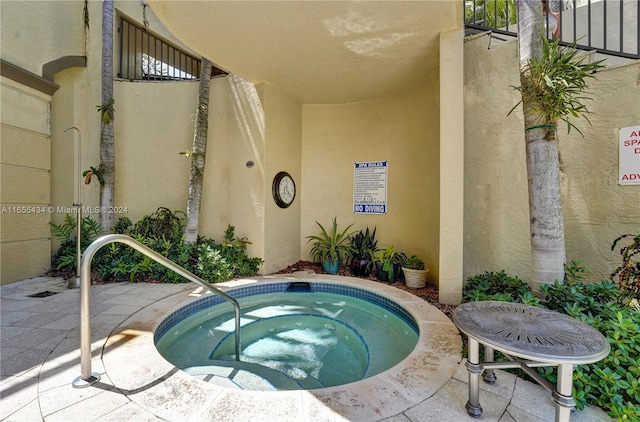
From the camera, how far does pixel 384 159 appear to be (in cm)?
530

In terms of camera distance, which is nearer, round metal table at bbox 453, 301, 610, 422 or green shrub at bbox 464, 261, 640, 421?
round metal table at bbox 453, 301, 610, 422

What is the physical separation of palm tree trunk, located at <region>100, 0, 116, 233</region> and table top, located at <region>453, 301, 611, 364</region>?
576 cm

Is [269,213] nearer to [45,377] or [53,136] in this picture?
[45,377]

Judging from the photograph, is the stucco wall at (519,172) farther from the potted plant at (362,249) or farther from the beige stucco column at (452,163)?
the potted plant at (362,249)

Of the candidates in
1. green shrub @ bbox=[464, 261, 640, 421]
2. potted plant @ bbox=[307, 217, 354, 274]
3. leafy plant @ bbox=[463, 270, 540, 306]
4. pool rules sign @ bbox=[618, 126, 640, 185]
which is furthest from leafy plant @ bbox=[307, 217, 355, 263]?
pool rules sign @ bbox=[618, 126, 640, 185]

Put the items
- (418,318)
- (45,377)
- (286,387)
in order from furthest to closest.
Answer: (418,318) → (286,387) → (45,377)

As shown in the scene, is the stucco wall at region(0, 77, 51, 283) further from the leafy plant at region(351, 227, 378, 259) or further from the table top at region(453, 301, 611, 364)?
the table top at region(453, 301, 611, 364)

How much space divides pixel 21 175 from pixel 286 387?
16.7ft

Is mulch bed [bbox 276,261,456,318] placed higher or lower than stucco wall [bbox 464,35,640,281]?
lower

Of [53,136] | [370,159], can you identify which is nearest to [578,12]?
[370,159]

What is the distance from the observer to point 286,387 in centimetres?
220

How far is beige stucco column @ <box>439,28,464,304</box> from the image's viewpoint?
3.35m

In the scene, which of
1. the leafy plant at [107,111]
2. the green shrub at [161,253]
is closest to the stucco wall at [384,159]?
the green shrub at [161,253]

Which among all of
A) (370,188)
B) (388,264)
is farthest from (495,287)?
(370,188)
